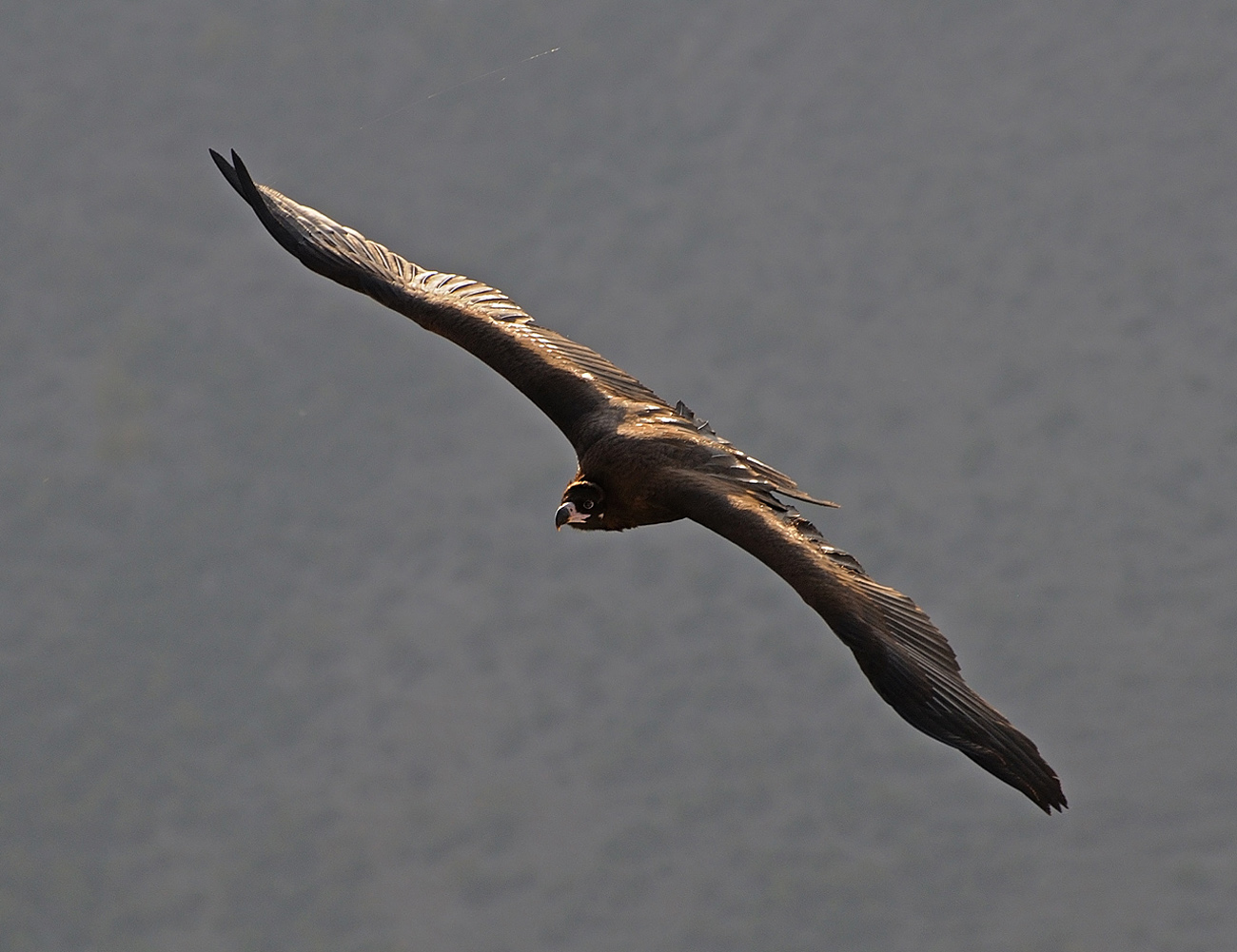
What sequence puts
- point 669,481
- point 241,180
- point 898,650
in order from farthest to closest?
point 241,180
point 669,481
point 898,650

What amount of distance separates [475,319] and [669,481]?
2.04m

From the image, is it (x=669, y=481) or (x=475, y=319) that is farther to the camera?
(x=475, y=319)

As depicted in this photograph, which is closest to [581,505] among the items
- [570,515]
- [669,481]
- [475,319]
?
[570,515]

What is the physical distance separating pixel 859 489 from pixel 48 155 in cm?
1473

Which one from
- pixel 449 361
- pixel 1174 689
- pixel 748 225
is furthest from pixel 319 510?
pixel 1174 689

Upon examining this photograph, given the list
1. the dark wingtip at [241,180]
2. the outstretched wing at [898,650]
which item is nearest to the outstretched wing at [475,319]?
the dark wingtip at [241,180]

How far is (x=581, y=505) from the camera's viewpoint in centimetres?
1162

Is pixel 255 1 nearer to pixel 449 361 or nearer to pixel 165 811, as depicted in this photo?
pixel 449 361

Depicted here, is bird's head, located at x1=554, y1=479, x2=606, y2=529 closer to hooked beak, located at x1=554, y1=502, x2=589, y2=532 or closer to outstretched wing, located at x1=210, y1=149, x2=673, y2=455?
hooked beak, located at x1=554, y1=502, x2=589, y2=532

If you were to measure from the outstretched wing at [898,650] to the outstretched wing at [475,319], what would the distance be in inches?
73.4

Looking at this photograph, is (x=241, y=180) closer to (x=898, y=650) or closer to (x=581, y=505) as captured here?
(x=581, y=505)

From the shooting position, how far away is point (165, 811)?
33062 mm

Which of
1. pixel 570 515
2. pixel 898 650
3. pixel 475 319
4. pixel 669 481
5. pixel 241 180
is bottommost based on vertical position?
pixel 898 650

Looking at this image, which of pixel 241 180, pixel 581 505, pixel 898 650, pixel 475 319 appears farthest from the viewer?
pixel 475 319
